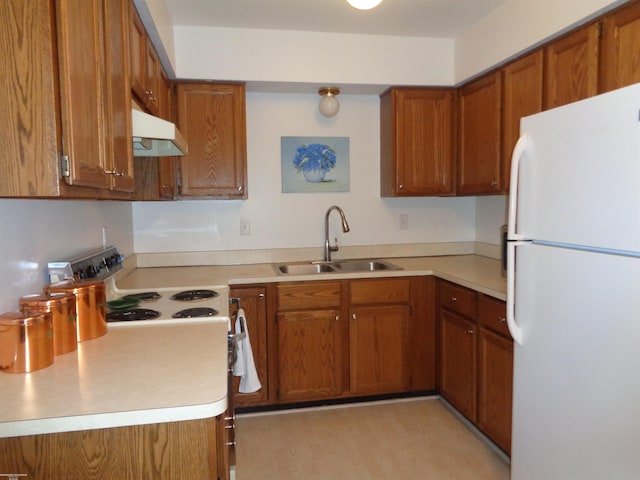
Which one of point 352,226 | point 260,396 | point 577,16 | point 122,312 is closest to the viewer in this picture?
point 122,312

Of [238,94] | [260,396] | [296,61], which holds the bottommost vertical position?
[260,396]

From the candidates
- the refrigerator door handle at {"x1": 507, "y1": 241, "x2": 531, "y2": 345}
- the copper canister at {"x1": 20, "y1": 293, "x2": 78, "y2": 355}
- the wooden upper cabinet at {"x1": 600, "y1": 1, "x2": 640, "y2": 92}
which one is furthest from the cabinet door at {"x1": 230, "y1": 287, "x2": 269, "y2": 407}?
the wooden upper cabinet at {"x1": 600, "y1": 1, "x2": 640, "y2": 92}

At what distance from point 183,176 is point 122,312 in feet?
4.09

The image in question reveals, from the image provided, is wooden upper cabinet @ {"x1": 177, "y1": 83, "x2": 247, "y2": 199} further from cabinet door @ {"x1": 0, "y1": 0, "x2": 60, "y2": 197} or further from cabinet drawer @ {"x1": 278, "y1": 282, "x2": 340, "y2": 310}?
cabinet door @ {"x1": 0, "y1": 0, "x2": 60, "y2": 197}

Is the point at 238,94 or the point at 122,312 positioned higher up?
the point at 238,94

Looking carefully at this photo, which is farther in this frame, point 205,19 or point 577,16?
point 205,19

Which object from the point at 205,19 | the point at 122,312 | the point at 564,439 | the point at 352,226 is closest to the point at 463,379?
the point at 564,439

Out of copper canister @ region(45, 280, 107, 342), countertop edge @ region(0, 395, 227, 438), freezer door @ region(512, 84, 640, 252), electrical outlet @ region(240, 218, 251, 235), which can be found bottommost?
countertop edge @ region(0, 395, 227, 438)

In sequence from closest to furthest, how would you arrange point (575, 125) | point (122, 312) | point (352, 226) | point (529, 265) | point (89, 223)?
point (575, 125)
point (529, 265)
point (122, 312)
point (89, 223)
point (352, 226)

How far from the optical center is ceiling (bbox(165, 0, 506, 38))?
244 cm

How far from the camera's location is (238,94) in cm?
282

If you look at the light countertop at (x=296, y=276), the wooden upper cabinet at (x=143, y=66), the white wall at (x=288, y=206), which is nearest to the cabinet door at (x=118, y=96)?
the wooden upper cabinet at (x=143, y=66)

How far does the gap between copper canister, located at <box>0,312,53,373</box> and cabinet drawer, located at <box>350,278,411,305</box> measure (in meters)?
1.85

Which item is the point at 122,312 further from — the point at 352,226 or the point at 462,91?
the point at 462,91
